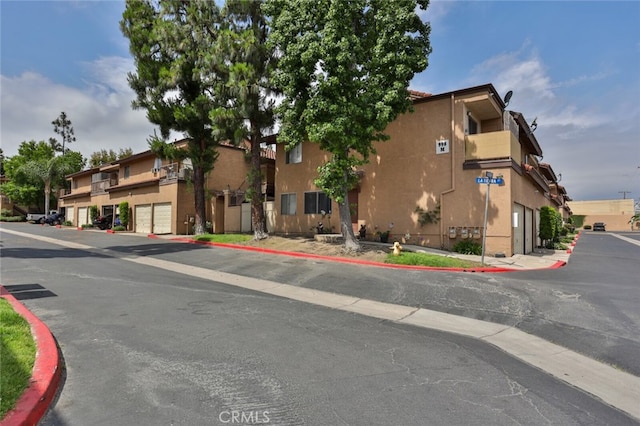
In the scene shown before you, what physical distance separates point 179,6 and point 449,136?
662 inches

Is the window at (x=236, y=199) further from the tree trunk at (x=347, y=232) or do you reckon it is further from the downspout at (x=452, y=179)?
the downspout at (x=452, y=179)

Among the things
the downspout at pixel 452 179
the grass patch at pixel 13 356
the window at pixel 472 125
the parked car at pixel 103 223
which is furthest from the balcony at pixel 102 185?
the grass patch at pixel 13 356

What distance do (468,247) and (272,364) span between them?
13487 mm

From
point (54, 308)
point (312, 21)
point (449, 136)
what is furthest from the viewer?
point (449, 136)

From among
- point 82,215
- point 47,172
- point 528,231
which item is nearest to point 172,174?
point 82,215

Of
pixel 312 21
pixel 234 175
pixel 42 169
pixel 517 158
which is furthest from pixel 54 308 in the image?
pixel 42 169

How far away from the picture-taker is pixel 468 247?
53.2 feet

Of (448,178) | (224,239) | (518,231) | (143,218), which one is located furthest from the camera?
(143,218)

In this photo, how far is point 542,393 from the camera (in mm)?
4219

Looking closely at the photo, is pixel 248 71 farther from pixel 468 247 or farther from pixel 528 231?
pixel 528 231

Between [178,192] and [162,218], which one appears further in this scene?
[162,218]

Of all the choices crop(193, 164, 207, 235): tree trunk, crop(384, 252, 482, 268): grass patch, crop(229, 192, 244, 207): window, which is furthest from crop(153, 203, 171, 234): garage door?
crop(384, 252, 482, 268): grass patch

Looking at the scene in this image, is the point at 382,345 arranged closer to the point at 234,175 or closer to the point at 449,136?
the point at 449,136

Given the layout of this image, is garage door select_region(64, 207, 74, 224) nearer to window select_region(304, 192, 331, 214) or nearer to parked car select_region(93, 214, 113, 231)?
parked car select_region(93, 214, 113, 231)
